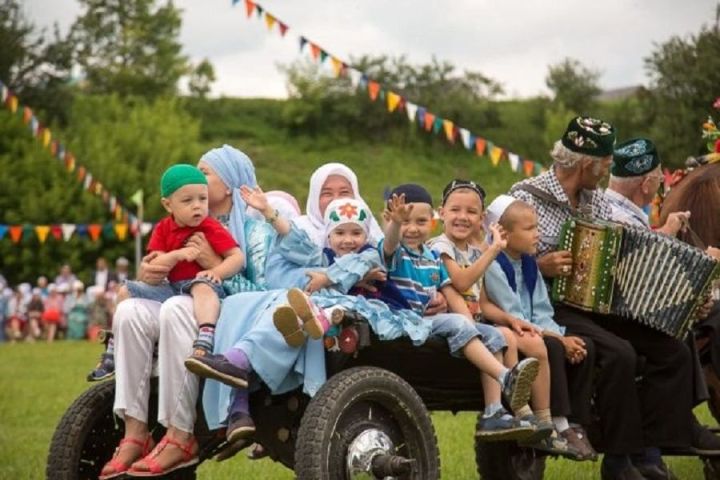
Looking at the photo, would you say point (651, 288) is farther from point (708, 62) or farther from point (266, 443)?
point (708, 62)

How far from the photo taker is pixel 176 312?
5.85 metres

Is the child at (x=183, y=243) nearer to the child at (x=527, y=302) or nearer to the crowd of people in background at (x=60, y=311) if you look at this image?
the child at (x=527, y=302)

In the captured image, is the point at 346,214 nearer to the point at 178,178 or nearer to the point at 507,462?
the point at 178,178

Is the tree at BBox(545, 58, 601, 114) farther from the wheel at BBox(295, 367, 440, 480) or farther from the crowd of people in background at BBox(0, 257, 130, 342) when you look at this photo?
the wheel at BBox(295, 367, 440, 480)

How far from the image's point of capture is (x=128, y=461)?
5.86 meters

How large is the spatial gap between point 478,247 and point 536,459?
1.22 meters

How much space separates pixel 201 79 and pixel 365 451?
66324mm

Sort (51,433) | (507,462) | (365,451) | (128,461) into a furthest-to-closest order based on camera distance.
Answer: (51,433) < (507,462) < (128,461) < (365,451)

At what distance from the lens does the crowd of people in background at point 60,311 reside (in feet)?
100

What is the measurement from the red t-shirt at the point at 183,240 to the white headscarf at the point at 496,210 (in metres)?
1.41

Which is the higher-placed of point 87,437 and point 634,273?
point 634,273

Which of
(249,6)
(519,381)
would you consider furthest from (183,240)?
(249,6)

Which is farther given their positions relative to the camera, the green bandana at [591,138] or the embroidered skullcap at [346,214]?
the green bandana at [591,138]

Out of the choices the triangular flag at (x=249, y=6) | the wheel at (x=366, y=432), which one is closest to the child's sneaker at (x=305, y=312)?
the wheel at (x=366, y=432)
